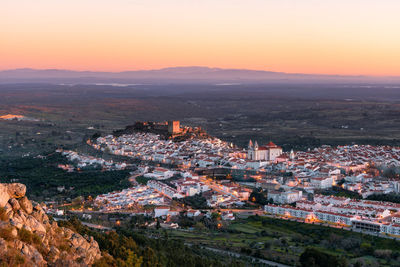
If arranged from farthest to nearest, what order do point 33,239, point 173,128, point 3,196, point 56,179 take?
point 173,128 < point 56,179 < point 3,196 < point 33,239

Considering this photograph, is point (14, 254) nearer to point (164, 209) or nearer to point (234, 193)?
point (164, 209)

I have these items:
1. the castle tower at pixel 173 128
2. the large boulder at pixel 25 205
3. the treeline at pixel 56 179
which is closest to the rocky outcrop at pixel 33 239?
the large boulder at pixel 25 205

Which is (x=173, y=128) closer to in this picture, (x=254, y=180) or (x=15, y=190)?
(x=254, y=180)

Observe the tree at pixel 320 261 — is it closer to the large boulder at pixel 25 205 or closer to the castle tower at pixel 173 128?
the large boulder at pixel 25 205

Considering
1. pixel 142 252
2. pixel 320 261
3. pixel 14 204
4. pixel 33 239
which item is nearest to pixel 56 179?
pixel 142 252

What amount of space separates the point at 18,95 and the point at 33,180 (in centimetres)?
12495

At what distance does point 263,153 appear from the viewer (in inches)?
2032

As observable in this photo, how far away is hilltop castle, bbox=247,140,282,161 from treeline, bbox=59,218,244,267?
27152 mm

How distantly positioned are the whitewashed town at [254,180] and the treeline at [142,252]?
31.0 ft

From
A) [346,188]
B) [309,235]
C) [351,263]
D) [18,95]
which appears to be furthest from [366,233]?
[18,95]

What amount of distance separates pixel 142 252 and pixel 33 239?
6.99 m

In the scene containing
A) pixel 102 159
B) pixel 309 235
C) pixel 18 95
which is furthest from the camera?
pixel 18 95

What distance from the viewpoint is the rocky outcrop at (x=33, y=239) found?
11.3m

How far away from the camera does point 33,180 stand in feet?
133
